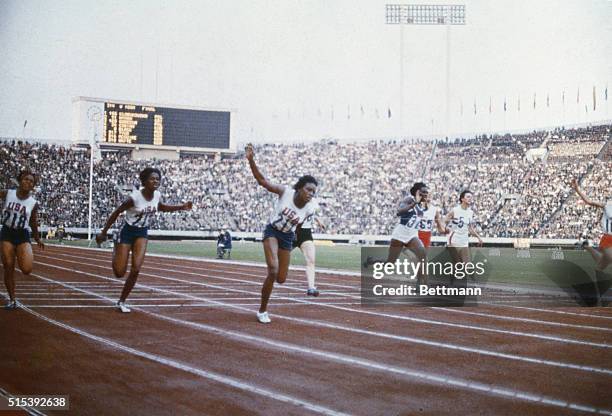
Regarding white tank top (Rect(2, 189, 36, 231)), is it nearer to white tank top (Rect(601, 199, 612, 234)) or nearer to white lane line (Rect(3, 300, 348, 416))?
white lane line (Rect(3, 300, 348, 416))

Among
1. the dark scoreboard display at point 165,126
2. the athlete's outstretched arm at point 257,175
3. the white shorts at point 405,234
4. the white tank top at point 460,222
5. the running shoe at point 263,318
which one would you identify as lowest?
the running shoe at point 263,318

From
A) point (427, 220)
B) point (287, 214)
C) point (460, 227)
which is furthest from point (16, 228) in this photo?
point (460, 227)

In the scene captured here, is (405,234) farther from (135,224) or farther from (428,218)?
(135,224)

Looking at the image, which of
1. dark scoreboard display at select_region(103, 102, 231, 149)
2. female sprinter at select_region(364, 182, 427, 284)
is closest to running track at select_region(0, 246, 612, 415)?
female sprinter at select_region(364, 182, 427, 284)

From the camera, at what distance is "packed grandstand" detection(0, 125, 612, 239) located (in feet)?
148

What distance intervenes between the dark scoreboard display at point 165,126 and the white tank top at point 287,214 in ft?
140

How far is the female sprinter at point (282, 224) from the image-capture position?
8742 millimetres

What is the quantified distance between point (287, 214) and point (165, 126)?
147 feet

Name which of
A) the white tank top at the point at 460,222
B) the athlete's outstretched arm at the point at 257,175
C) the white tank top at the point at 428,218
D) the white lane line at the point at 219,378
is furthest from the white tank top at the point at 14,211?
the white tank top at the point at 460,222

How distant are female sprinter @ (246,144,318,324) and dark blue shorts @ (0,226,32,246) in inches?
150

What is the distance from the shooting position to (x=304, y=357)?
6.47 m

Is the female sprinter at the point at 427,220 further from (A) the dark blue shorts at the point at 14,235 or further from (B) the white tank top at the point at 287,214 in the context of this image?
(A) the dark blue shorts at the point at 14,235

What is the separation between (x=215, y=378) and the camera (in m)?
5.49

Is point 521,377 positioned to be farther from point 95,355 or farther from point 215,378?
point 95,355
